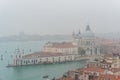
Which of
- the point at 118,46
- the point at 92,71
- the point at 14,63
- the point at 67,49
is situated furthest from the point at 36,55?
the point at 92,71

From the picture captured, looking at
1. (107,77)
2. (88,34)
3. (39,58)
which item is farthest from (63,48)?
(107,77)

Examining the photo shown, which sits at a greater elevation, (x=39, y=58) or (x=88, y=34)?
(x=88, y=34)

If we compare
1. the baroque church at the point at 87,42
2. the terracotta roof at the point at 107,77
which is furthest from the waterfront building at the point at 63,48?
the terracotta roof at the point at 107,77

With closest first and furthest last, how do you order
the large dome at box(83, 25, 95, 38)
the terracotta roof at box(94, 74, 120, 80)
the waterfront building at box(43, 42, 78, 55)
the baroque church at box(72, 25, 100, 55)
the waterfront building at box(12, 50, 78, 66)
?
the terracotta roof at box(94, 74, 120, 80)
the waterfront building at box(12, 50, 78, 66)
the waterfront building at box(43, 42, 78, 55)
the baroque church at box(72, 25, 100, 55)
the large dome at box(83, 25, 95, 38)

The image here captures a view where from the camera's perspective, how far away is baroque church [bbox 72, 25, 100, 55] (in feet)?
39.5

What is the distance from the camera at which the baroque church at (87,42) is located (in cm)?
1204

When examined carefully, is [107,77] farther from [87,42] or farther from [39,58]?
[87,42]

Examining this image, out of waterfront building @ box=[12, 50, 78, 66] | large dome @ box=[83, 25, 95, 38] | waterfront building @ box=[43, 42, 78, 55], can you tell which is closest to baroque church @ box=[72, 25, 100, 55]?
large dome @ box=[83, 25, 95, 38]

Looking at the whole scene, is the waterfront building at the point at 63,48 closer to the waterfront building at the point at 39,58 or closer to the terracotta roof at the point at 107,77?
the waterfront building at the point at 39,58

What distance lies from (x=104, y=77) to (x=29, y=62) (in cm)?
444

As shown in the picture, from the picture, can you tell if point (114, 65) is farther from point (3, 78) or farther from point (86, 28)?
point (86, 28)

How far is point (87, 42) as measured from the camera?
12719 mm

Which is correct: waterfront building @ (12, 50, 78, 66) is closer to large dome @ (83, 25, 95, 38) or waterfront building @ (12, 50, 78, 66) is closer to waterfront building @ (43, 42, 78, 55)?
waterfront building @ (43, 42, 78, 55)

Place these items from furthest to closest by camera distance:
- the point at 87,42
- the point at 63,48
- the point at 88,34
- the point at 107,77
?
the point at 88,34 → the point at 87,42 → the point at 63,48 → the point at 107,77
